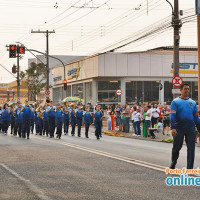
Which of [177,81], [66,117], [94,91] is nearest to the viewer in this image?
[177,81]

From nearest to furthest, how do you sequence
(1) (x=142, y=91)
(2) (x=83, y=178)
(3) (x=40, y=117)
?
(2) (x=83, y=178) → (3) (x=40, y=117) → (1) (x=142, y=91)

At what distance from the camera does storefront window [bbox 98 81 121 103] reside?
61625mm

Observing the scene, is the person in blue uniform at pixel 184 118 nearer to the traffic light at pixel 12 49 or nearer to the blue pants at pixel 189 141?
the blue pants at pixel 189 141

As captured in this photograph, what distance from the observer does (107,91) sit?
62.1 m

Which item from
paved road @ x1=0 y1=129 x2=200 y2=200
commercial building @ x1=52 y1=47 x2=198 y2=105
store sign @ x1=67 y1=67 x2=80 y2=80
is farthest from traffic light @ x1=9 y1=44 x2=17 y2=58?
store sign @ x1=67 y1=67 x2=80 y2=80

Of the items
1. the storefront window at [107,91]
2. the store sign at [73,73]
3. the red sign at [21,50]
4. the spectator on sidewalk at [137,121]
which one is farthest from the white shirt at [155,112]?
the store sign at [73,73]

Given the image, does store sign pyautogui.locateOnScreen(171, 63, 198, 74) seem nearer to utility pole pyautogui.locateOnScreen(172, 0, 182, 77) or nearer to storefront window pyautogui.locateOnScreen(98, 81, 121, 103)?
storefront window pyautogui.locateOnScreen(98, 81, 121, 103)

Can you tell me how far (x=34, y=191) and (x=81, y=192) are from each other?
78cm

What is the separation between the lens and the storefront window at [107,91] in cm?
6162

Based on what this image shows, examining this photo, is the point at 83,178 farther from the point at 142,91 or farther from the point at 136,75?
the point at 142,91

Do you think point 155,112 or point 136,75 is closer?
point 155,112

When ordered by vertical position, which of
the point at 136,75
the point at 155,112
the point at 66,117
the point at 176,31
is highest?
the point at 136,75

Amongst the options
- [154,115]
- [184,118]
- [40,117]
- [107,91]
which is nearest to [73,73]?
[107,91]

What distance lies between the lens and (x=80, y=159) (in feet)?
49.3
